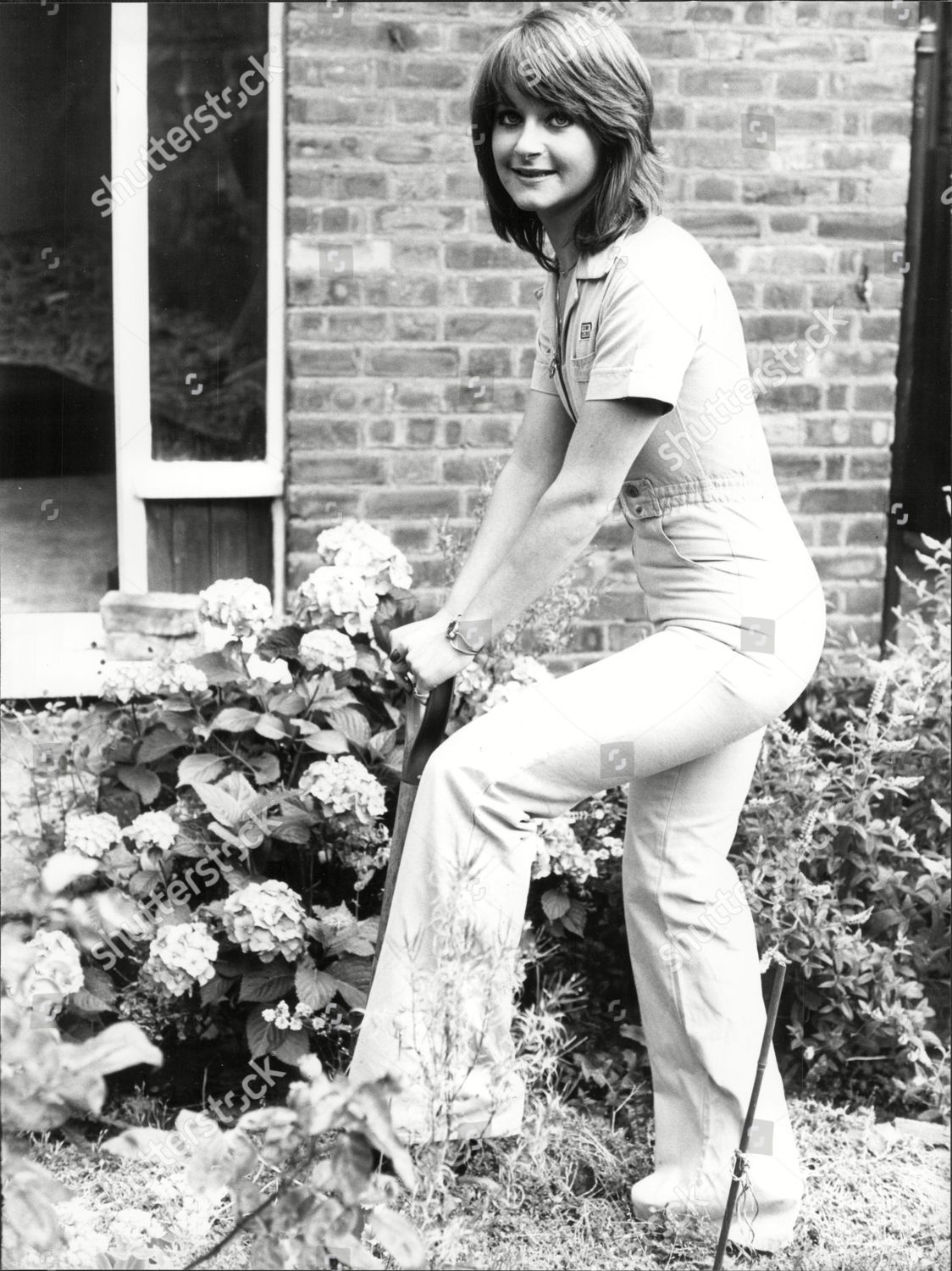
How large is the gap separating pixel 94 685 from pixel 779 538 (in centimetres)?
240

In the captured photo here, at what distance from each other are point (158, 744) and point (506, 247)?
1816 millimetres

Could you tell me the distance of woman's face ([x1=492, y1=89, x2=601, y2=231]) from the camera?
2.57m

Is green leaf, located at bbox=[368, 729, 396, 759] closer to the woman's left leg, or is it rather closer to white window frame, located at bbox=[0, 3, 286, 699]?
the woman's left leg

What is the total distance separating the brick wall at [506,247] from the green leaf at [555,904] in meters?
1.12

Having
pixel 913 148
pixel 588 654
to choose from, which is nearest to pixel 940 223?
pixel 913 148

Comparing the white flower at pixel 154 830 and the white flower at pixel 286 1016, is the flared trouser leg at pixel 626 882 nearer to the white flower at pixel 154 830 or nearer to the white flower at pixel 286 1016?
the white flower at pixel 286 1016

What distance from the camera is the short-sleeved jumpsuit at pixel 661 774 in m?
2.49

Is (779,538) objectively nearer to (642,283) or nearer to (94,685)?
(642,283)

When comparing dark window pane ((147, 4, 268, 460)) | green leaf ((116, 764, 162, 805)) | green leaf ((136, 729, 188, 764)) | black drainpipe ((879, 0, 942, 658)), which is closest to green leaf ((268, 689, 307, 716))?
green leaf ((136, 729, 188, 764))

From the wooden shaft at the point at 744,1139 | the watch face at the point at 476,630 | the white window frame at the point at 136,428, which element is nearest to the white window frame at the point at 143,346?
the white window frame at the point at 136,428

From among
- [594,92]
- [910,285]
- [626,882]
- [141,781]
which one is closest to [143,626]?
[141,781]

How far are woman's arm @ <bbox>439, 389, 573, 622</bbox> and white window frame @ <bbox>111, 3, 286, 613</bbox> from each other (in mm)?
1619

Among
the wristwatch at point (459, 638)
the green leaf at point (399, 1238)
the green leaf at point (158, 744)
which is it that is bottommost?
the green leaf at point (399, 1238)

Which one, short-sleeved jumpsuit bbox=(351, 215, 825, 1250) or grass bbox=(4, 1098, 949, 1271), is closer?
short-sleeved jumpsuit bbox=(351, 215, 825, 1250)
